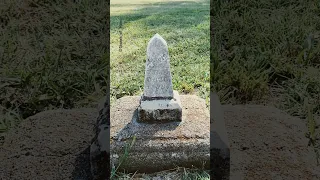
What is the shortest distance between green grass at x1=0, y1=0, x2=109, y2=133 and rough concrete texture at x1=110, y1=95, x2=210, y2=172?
1.44m

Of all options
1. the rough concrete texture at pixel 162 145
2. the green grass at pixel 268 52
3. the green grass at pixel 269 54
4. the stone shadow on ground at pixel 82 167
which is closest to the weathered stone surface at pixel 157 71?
the rough concrete texture at pixel 162 145

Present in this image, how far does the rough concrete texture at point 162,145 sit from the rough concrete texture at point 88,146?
205mm

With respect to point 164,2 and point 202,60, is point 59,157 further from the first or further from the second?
point 164,2

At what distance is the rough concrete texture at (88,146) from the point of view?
323 cm

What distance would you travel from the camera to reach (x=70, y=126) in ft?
12.4

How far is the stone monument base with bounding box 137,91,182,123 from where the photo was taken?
3115 millimetres

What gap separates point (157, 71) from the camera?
3100mm

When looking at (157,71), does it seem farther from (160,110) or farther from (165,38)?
(165,38)

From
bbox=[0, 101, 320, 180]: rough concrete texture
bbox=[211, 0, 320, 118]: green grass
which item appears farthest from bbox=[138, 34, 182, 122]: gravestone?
bbox=[211, 0, 320, 118]: green grass

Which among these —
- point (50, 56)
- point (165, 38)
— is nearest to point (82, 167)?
point (50, 56)

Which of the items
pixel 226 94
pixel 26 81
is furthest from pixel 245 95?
pixel 26 81

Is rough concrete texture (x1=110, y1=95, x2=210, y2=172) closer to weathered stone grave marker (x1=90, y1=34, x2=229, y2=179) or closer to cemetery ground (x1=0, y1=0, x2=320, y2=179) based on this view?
weathered stone grave marker (x1=90, y1=34, x2=229, y2=179)

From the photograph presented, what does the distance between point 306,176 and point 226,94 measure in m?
1.53

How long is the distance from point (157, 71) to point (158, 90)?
12cm
